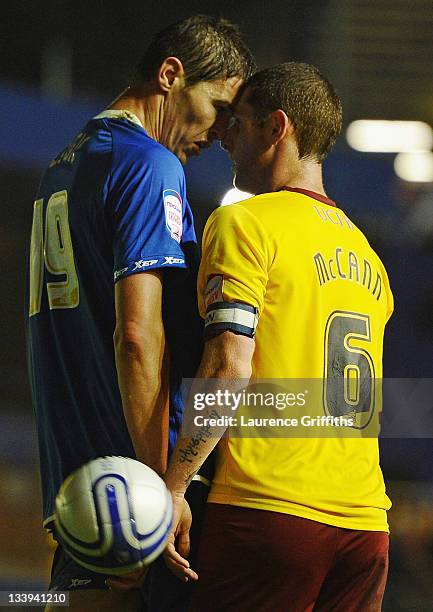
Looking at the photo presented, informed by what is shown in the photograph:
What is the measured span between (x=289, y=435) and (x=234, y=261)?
0.33 meters

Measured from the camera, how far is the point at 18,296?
4.44 m

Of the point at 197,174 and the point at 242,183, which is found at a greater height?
the point at 242,183

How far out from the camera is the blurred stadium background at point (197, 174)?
3.91 meters

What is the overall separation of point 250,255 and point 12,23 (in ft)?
10.0

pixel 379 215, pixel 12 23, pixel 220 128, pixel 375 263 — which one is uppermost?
pixel 12 23

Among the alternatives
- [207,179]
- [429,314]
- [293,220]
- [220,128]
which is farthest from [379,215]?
[293,220]

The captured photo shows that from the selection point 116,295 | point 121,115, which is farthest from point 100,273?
point 121,115

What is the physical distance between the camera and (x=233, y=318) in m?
1.62

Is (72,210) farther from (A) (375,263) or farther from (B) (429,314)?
(B) (429,314)

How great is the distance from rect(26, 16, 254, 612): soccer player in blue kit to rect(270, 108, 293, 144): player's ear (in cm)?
20

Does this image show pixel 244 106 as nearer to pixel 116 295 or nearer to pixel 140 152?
pixel 140 152

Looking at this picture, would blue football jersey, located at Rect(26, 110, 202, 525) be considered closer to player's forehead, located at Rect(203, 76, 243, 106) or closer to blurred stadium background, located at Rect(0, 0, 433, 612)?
player's forehead, located at Rect(203, 76, 243, 106)

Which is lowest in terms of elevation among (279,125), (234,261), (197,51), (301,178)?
(234,261)

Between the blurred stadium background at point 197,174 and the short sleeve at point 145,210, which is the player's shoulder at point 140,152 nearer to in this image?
the short sleeve at point 145,210
